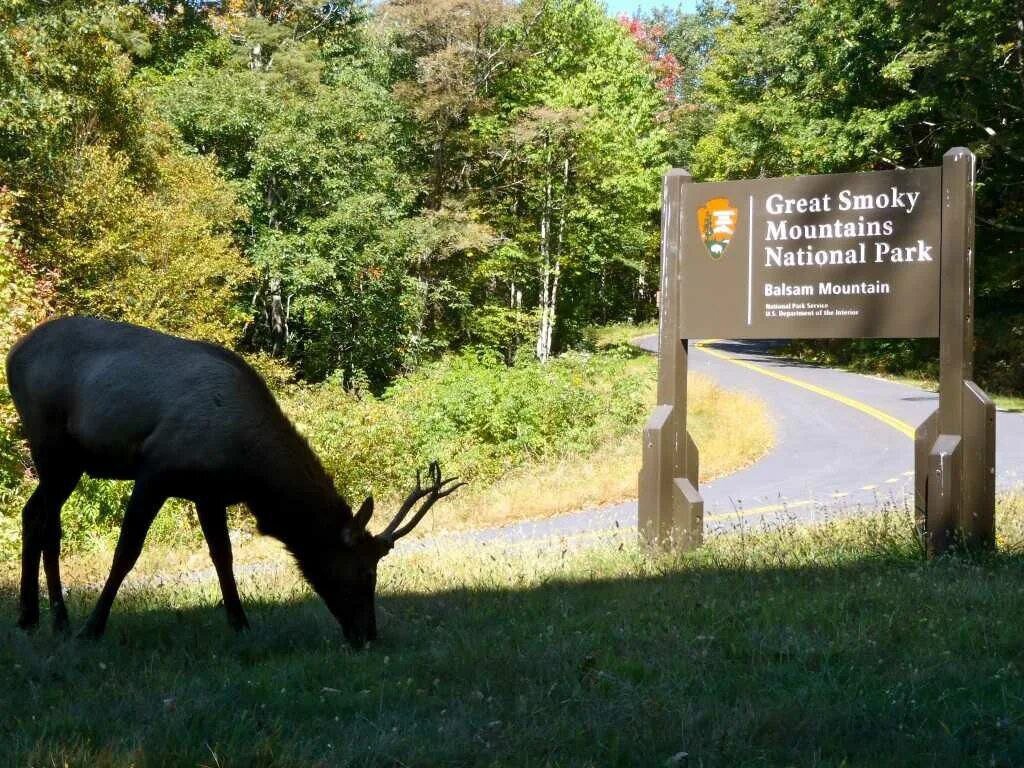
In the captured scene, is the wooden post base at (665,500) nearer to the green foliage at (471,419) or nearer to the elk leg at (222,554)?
the elk leg at (222,554)

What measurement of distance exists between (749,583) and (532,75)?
125 ft

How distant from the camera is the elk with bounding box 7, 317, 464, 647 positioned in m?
6.39

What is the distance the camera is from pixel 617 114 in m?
47.4

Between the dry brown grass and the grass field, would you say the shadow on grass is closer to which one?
the dry brown grass

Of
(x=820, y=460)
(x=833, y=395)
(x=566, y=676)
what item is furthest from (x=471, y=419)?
(x=566, y=676)

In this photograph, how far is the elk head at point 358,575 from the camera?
616cm

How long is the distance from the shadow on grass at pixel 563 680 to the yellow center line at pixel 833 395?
42.2 ft

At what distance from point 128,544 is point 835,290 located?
5.99 metres

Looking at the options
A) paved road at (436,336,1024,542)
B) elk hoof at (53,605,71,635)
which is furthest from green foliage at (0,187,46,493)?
elk hoof at (53,605,71,635)

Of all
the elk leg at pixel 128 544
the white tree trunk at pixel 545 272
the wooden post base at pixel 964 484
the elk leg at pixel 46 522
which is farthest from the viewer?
the white tree trunk at pixel 545 272

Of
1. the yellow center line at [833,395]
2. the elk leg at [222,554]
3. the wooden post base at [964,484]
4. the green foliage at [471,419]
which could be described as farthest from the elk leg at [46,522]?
the yellow center line at [833,395]

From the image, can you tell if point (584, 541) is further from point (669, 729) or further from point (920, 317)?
point (669, 729)

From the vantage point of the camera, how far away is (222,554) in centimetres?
697

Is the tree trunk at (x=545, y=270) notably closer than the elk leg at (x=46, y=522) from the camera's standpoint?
No
